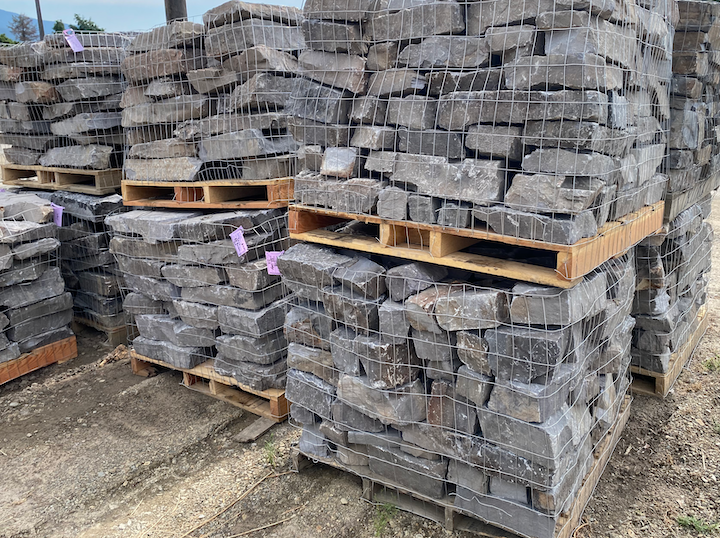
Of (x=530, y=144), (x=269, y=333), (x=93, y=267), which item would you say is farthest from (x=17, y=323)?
(x=530, y=144)

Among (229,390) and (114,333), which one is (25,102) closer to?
(114,333)

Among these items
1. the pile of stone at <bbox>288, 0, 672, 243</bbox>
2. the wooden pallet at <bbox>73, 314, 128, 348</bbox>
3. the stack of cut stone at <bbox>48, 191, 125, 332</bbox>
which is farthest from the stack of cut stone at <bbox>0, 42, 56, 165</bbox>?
the pile of stone at <bbox>288, 0, 672, 243</bbox>

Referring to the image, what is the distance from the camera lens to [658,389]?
4875 millimetres

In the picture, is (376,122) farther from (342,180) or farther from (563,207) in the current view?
(563,207)

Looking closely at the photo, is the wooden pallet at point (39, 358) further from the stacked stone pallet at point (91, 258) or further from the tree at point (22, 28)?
the tree at point (22, 28)

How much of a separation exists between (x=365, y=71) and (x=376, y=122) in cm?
33

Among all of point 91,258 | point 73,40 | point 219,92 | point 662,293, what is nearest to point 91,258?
point 91,258

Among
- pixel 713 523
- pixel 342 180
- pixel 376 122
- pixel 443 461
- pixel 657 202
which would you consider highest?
pixel 376 122

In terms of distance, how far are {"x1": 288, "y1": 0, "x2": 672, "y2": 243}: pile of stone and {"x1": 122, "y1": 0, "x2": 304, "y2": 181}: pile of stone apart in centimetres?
88

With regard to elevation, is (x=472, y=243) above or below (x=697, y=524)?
above

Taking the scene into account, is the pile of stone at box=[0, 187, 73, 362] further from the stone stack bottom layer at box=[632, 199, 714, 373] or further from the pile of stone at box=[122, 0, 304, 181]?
the stone stack bottom layer at box=[632, 199, 714, 373]

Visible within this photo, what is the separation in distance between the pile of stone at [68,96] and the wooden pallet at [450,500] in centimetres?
416

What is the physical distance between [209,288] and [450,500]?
2.59 m

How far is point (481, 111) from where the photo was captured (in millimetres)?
2896
